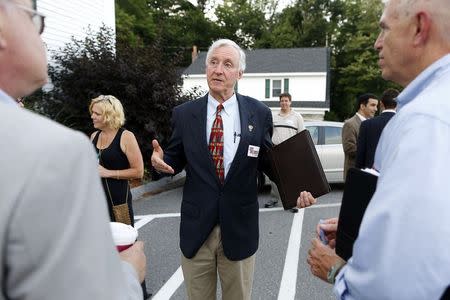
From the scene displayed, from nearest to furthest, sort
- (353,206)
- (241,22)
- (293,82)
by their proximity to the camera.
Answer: (353,206), (293,82), (241,22)

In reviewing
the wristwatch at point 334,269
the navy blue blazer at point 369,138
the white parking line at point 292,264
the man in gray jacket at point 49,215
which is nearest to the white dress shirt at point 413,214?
the wristwatch at point 334,269

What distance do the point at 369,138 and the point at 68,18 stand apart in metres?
9.93

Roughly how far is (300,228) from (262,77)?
28.4 metres

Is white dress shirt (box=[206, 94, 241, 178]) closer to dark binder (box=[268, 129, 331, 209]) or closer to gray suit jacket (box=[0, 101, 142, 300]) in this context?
dark binder (box=[268, 129, 331, 209])

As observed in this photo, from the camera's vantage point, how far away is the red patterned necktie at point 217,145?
2.79 meters

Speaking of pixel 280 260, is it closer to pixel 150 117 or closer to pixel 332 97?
pixel 150 117

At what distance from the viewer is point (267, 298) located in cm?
401

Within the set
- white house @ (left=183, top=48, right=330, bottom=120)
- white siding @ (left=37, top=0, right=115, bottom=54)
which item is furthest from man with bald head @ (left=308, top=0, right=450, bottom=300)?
white house @ (left=183, top=48, right=330, bottom=120)

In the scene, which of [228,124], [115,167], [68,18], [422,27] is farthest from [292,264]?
[68,18]

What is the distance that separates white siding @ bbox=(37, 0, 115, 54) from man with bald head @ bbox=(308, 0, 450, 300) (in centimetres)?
1055

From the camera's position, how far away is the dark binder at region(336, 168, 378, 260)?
145 cm

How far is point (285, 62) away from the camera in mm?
34875

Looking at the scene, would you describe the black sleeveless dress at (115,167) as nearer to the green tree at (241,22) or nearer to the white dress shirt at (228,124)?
the white dress shirt at (228,124)

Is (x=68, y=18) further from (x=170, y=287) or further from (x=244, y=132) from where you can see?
(x=244, y=132)
